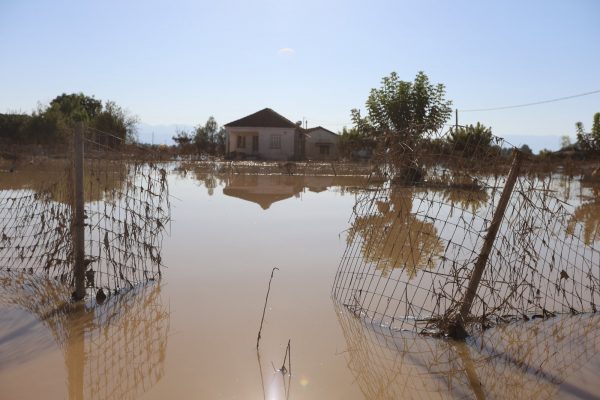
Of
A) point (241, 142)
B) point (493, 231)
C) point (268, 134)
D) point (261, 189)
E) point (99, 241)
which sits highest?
point (268, 134)

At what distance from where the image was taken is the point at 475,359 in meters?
4.59

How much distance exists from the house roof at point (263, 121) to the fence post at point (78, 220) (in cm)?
3360

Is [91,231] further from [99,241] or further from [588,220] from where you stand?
[588,220]

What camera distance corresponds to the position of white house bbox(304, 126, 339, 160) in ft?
146

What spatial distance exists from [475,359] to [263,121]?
35921mm

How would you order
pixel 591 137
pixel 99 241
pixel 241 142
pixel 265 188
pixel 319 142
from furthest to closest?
pixel 319 142 → pixel 241 142 → pixel 591 137 → pixel 265 188 → pixel 99 241

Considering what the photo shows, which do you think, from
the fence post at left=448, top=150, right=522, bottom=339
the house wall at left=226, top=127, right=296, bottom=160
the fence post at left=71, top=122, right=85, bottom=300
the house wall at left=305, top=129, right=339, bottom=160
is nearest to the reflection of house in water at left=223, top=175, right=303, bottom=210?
the fence post at left=71, top=122, right=85, bottom=300

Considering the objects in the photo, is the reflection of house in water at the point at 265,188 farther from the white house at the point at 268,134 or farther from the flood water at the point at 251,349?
the white house at the point at 268,134

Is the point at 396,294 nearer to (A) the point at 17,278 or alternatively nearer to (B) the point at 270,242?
(B) the point at 270,242

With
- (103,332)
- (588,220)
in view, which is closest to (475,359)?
(103,332)

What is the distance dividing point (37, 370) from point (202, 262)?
3695mm

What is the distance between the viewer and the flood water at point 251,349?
13.2 feet

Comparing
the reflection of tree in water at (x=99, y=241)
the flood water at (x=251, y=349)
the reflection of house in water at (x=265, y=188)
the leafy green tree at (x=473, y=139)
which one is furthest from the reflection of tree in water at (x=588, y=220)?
the reflection of house in water at (x=265, y=188)

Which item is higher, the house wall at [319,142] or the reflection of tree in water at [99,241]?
the house wall at [319,142]
